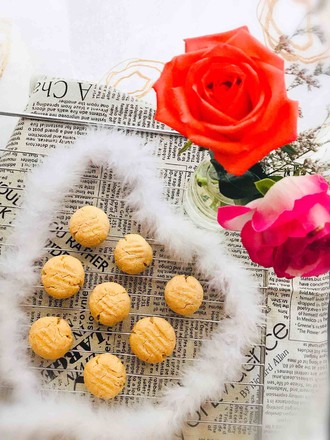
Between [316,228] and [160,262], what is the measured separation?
31 cm

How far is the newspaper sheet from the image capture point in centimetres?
67

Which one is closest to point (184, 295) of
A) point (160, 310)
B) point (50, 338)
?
point (160, 310)

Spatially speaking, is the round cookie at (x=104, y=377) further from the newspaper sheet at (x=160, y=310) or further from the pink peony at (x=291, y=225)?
the pink peony at (x=291, y=225)

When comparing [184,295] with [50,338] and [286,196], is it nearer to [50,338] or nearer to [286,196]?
[50,338]

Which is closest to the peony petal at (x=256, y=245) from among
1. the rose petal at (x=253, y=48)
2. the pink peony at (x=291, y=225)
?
the pink peony at (x=291, y=225)

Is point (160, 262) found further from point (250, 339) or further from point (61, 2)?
point (61, 2)

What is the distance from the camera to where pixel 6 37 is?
881mm

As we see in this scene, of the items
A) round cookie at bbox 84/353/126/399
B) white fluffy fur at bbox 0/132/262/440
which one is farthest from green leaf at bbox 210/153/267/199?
round cookie at bbox 84/353/126/399

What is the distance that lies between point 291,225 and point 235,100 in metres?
0.10

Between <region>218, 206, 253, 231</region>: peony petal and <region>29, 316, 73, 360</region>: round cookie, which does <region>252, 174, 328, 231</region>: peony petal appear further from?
<region>29, 316, 73, 360</region>: round cookie

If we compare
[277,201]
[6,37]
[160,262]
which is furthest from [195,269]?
[6,37]

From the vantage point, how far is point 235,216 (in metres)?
0.45

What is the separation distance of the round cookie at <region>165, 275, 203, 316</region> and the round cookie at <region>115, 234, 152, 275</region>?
0.04 meters

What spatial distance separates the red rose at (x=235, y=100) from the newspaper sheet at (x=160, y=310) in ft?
0.90
